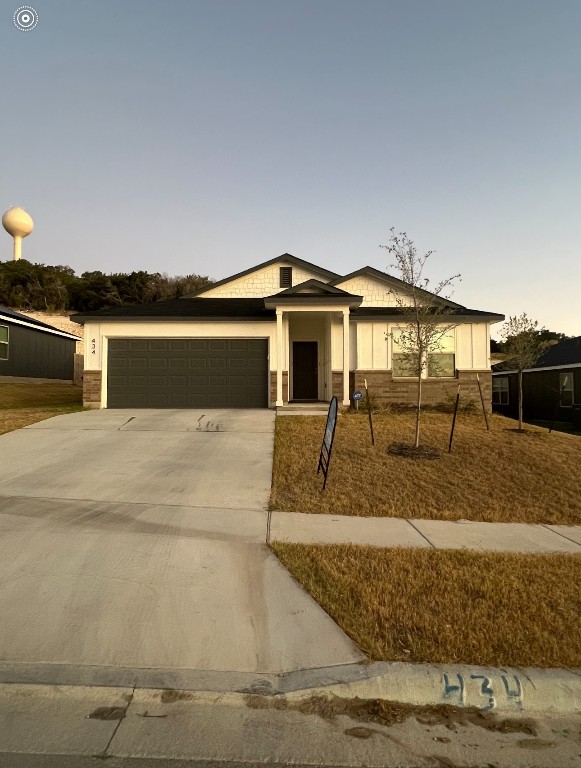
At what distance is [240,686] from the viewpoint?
309cm

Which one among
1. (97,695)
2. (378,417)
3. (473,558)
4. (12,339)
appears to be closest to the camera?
(97,695)

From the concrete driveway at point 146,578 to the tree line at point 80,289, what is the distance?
142 ft

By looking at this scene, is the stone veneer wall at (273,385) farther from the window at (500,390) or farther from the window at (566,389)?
the window at (500,390)

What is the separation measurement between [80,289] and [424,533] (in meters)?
52.8

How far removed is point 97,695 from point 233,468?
5884mm

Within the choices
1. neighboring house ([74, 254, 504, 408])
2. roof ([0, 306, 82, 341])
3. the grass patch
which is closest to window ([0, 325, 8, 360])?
roof ([0, 306, 82, 341])

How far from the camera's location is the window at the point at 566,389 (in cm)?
2244

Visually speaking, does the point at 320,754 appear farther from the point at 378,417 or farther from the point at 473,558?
the point at 378,417

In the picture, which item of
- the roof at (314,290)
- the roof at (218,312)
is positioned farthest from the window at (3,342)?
the roof at (314,290)

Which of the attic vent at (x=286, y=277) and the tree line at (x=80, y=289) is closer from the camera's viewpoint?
the attic vent at (x=286, y=277)

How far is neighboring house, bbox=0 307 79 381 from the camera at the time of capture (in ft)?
82.2

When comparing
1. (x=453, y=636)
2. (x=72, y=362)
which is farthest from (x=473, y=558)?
Answer: (x=72, y=362)

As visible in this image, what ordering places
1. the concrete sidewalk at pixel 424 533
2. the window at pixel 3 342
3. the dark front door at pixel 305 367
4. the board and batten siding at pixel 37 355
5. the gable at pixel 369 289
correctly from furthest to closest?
the board and batten siding at pixel 37 355
the window at pixel 3 342
the dark front door at pixel 305 367
the gable at pixel 369 289
the concrete sidewalk at pixel 424 533

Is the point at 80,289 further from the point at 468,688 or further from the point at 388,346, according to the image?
the point at 468,688
